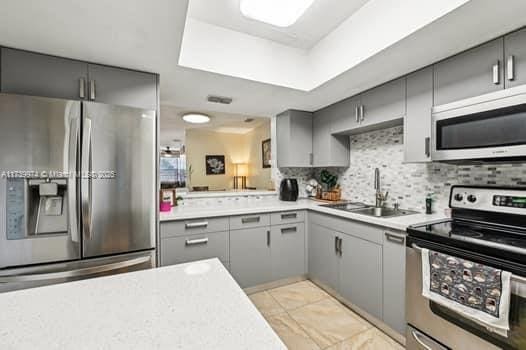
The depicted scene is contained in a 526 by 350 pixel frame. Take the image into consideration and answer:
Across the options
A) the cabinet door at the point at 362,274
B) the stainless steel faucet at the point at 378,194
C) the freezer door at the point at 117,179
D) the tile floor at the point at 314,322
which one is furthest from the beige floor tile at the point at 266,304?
the stainless steel faucet at the point at 378,194

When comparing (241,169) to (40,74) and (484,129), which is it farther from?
(484,129)

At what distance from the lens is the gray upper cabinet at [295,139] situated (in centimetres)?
285

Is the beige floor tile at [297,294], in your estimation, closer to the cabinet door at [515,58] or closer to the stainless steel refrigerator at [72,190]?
the stainless steel refrigerator at [72,190]

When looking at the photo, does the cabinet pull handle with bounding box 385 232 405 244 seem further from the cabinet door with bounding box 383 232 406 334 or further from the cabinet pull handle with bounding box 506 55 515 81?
the cabinet pull handle with bounding box 506 55 515 81

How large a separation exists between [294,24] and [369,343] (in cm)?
239

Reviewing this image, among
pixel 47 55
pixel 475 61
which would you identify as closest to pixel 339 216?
pixel 475 61

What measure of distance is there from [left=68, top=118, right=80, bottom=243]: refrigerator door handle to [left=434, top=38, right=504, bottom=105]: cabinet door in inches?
92.7

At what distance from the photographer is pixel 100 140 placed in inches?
58.2

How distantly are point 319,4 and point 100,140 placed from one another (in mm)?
1702

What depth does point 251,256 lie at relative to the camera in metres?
2.28

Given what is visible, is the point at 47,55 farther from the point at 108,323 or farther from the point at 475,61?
the point at 475,61

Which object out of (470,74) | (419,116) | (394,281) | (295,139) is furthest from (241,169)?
(470,74)

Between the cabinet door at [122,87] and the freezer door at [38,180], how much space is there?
323mm

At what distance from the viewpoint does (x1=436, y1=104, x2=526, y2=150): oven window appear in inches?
48.3
